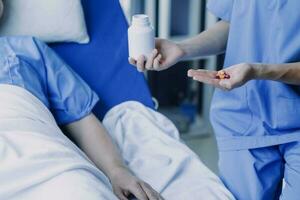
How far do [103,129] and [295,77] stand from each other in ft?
2.03

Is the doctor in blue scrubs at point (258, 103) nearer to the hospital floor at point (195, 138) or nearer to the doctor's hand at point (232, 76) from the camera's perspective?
the doctor's hand at point (232, 76)

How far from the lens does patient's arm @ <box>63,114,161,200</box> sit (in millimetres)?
1214

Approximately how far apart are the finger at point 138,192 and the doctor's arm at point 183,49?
0.31 meters

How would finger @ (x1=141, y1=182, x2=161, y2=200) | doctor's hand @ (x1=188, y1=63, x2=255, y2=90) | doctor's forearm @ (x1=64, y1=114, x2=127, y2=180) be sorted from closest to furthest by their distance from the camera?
doctor's hand @ (x1=188, y1=63, x2=255, y2=90) → finger @ (x1=141, y1=182, x2=161, y2=200) → doctor's forearm @ (x1=64, y1=114, x2=127, y2=180)

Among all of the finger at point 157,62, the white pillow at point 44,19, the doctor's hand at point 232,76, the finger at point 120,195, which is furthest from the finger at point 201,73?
the white pillow at point 44,19

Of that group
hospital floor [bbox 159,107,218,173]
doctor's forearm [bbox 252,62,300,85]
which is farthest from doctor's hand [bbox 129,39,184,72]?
→ hospital floor [bbox 159,107,218,173]

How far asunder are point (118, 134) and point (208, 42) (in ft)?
1.36

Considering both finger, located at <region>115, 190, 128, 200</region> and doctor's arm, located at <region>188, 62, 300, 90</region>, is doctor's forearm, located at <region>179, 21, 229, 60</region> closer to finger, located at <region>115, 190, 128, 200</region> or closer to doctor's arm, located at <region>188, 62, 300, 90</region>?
doctor's arm, located at <region>188, 62, 300, 90</region>

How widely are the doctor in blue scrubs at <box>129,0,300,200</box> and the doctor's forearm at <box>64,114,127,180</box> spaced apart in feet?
1.00

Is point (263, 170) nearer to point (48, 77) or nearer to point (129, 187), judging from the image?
point (129, 187)

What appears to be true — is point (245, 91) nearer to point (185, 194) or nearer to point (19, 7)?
point (185, 194)

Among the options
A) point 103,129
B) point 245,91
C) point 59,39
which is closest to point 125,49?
point 59,39

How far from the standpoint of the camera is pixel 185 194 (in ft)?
3.98

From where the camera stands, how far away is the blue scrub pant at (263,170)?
43.9 inches
